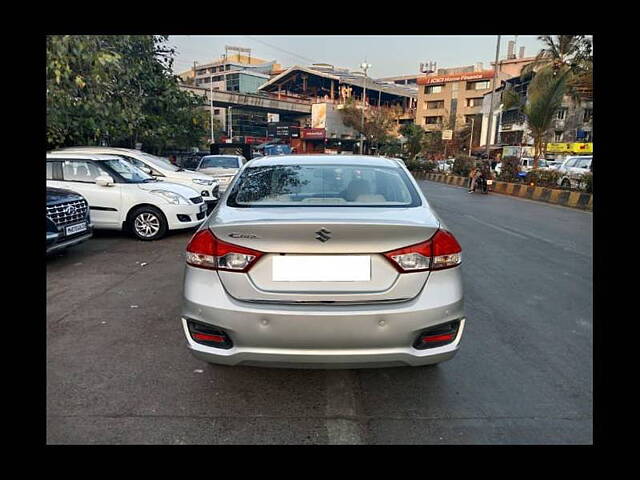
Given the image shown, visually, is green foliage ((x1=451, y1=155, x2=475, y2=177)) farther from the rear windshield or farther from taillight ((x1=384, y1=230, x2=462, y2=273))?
taillight ((x1=384, y1=230, x2=462, y2=273))

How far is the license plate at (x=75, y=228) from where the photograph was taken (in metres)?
6.02

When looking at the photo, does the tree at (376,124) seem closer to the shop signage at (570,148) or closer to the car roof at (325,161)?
the shop signage at (570,148)

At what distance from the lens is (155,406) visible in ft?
8.85

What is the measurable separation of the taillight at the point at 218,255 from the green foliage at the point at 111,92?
3710 millimetres

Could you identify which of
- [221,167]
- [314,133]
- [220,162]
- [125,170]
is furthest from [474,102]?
[125,170]

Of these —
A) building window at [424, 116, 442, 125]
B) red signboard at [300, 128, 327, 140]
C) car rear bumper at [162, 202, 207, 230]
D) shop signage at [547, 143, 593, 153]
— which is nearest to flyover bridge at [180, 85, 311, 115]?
red signboard at [300, 128, 327, 140]

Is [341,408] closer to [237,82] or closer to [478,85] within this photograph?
[478,85]

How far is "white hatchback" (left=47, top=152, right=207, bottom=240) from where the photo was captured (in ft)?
25.5

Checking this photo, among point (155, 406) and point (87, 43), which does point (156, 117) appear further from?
point (155, 406)

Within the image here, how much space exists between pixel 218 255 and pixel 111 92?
10039 millimetres

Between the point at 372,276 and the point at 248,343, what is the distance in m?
0.77

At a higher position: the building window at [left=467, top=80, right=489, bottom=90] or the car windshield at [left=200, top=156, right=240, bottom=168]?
the building window at [left=467, top=80, right=489, bottom=90]

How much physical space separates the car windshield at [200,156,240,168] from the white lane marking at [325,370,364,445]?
12.4 metres
